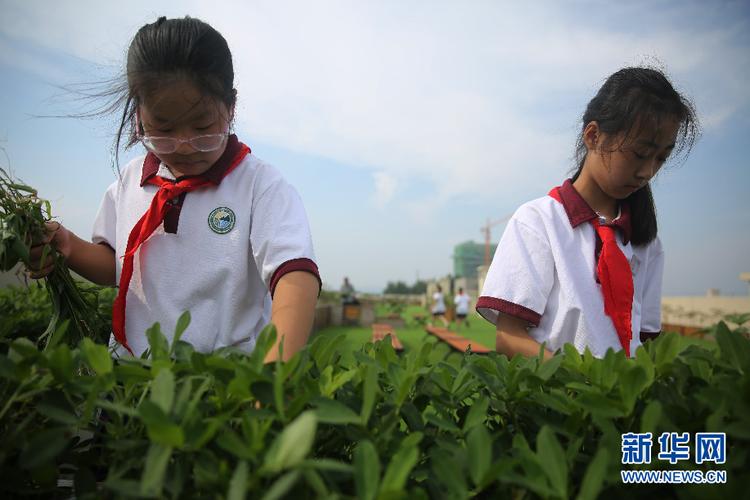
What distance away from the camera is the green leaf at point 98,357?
870mm

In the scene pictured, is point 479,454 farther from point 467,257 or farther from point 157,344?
point 467,257

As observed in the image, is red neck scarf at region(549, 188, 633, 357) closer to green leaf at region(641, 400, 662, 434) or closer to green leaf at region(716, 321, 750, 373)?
green leaf at region(716, 321, 750, 373)

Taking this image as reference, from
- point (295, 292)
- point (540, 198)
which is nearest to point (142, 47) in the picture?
point (295, 292)

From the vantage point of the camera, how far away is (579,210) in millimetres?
1900

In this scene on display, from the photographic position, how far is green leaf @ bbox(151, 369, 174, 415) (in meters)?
0.73

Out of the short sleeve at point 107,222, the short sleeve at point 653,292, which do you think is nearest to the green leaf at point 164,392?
the short sleeve at point 107,222

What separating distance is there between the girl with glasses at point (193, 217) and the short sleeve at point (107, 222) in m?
0.06

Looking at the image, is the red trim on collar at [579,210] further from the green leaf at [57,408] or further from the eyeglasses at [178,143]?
the green leaf at [57,408]

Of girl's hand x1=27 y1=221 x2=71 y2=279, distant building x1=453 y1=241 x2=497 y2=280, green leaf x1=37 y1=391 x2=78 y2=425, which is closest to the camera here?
green leaf x1=37 y1=391 x2=78 y2=425

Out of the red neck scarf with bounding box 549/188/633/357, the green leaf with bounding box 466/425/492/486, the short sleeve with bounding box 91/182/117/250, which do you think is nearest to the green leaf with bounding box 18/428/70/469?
the green leaf with bounding box 466/425/492/486

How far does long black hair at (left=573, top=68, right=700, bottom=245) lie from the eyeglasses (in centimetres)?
132

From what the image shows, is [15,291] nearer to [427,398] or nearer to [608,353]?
[427,398]

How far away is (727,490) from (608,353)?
0.30m

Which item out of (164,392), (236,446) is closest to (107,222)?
(164,392)
